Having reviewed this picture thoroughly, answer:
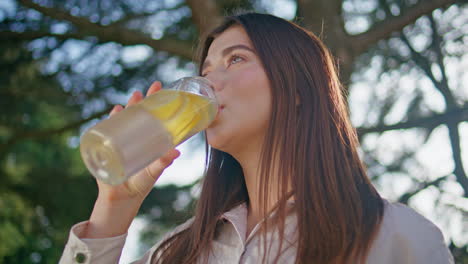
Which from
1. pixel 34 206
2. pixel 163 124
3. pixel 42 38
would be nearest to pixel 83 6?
pixel 42 38

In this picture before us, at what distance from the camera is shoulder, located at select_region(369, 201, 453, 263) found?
1.47m

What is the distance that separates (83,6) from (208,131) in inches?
91.9

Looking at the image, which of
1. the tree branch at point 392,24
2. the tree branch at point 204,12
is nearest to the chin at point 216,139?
the tree branch at point 204,12

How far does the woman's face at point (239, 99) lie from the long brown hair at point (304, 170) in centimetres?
4

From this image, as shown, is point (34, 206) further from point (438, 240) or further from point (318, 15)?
point (438, 240)

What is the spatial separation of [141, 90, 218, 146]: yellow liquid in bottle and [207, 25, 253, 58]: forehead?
0.35 metres

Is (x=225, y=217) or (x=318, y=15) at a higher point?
(x=318, y=15)

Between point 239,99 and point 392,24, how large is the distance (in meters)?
1.98

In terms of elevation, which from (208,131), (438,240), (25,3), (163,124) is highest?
(25,3)

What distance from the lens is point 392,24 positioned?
3408 mm

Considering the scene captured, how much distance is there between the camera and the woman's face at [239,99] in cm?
178

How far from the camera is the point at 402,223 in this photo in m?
1.55

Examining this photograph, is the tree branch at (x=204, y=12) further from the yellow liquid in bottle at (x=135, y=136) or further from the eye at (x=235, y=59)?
the yellow liquid in bottle at (x=135, y=136)

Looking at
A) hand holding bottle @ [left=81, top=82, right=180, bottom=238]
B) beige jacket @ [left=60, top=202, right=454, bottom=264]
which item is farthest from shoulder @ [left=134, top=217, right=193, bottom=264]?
hand holding bottle @ [left=81, top=82, right=180, bottom=238]
